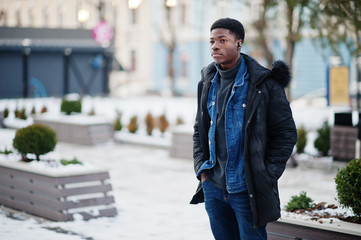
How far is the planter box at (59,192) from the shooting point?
23.8 ft

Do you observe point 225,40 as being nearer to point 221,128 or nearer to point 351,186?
point 221,128

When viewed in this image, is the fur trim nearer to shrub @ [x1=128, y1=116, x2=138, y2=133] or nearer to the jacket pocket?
the jacket pocket

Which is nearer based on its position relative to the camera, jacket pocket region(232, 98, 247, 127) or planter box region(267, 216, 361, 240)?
jacket pocket region(232, 98, 247, 127)

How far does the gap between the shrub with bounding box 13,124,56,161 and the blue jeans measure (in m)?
4.32

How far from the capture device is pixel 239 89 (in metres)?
3.96

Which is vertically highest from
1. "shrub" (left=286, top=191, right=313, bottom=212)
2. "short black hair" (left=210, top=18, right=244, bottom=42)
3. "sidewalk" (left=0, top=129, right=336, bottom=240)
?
"short black hair" (left=210, top=18, right=244, bottom=42)

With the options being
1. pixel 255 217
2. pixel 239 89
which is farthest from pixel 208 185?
pixel 239 89

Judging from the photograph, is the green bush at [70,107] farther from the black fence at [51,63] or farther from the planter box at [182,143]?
the black fence at [51,63]

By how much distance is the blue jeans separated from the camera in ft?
12.8

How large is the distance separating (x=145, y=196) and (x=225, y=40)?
5576mm

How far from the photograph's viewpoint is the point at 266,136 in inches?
155

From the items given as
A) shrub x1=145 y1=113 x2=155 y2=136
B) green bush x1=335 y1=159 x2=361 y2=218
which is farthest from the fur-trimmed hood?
shrub x1=145 y1=113 x2=155 y2=136

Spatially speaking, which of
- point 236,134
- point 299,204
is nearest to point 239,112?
point 236,134

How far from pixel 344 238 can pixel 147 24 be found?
146 ft
